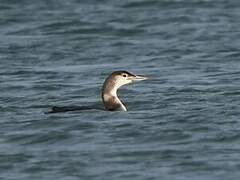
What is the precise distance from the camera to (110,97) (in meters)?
17.6

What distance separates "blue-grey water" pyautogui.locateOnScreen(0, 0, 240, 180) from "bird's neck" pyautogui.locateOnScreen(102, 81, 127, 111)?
0.23 m

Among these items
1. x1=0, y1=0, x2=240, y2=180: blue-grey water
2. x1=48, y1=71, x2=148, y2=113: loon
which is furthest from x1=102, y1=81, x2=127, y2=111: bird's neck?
x1=0, y1=0, x2=240, y2=180: blue-grey water

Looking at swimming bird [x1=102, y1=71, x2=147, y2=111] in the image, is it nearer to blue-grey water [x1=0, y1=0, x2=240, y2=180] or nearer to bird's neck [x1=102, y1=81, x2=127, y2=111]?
bird's neck [x1=102, y1=81, x2=127, y2=111]

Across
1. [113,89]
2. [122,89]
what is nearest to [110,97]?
[113,89]

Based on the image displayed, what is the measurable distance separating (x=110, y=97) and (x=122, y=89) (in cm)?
256

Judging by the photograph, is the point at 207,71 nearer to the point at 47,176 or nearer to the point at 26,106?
the point at 26,106

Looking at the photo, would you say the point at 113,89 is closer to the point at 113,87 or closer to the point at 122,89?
the point at 113,87

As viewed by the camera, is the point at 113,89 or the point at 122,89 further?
the point at 122,89

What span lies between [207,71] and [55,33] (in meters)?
5.44

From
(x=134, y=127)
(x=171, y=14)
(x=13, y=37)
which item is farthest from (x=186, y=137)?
(x=171, y=14)

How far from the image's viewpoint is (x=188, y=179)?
13.2 m

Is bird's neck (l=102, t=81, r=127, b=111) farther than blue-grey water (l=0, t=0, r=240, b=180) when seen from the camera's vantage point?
Yes

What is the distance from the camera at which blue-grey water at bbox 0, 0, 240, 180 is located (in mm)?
14016

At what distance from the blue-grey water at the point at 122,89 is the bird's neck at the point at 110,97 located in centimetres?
23
